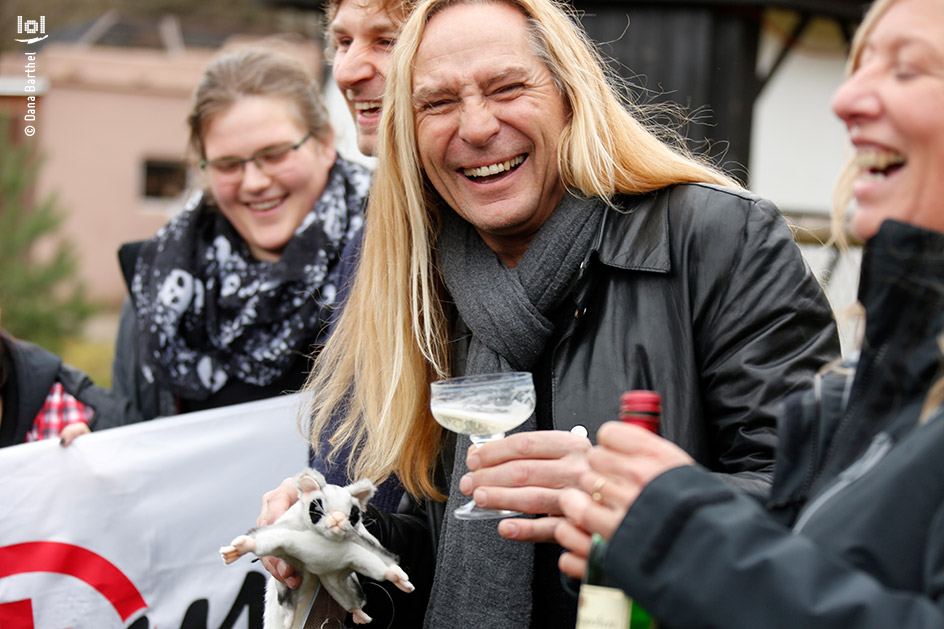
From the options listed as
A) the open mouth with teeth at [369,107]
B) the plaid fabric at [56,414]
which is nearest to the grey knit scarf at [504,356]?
the open mouth with teeth at [369,107]

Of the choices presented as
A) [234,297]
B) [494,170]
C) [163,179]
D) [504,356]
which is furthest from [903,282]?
[163,179]

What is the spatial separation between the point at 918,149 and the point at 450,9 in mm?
1485

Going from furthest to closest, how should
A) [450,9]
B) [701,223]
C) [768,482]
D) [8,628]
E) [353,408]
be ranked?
1. [8,628]
2. [353,408]
3. [450,9]
4. [701,223]
5. [768,482]

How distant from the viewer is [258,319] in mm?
3723

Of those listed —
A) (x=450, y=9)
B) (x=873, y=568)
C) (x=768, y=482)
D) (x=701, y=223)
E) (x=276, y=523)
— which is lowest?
(x=276, y=523)

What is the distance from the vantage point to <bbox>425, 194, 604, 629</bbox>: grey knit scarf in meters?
2.27

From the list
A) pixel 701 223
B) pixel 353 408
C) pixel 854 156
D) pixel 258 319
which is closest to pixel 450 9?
pixel 701 223

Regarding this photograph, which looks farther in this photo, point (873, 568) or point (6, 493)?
point (6, 493)

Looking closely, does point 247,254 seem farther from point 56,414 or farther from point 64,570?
point 64,570

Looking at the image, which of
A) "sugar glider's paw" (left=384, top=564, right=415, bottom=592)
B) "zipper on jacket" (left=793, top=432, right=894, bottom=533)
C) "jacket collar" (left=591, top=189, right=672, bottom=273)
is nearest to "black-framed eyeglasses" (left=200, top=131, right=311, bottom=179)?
"jacket collar" (left=591, top=189, right=672, bottom=273)

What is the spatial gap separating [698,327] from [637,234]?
278 mm

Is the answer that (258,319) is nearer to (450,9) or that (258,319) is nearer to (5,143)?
(450,9)

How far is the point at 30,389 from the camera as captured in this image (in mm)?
3557

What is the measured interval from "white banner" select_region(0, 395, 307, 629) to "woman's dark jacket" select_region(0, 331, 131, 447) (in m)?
0.34
